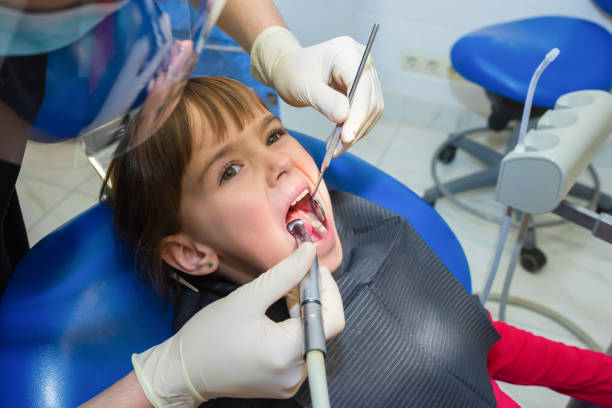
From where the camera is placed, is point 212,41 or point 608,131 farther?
point 212,41

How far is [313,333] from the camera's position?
0.62 metres

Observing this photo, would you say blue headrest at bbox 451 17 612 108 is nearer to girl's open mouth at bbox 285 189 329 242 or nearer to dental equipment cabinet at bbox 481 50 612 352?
dental equipment cabinet at bbox 481 50 612 352

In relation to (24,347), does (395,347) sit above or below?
above

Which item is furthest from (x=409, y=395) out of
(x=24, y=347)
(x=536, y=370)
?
(x=24, y=347)

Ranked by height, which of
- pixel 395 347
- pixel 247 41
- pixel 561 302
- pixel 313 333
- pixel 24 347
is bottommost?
pixel 561 302

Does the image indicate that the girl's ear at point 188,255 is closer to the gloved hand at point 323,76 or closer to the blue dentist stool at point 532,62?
the gloved hand at point 323,76

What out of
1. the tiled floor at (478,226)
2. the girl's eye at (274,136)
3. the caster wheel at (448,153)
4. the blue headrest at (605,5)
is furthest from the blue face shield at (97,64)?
the caster wheel at (448,153)

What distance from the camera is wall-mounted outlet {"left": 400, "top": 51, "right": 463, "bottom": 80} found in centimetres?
227

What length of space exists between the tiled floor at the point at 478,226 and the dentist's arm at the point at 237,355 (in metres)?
0.76

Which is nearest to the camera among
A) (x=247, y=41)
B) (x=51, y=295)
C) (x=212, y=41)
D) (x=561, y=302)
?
(x=51, y=295)

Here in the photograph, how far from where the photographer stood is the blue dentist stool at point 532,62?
5.12ft

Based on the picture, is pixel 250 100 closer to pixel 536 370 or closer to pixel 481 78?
pixel 536 370

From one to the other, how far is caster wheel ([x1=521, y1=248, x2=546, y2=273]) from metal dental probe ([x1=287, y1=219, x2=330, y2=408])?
4.23ft

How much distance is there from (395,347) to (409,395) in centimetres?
9
